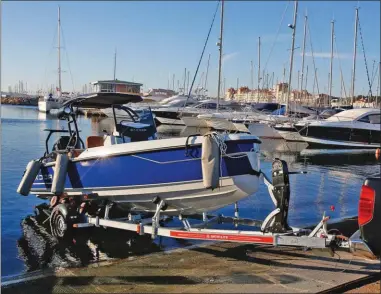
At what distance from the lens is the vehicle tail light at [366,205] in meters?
4.31

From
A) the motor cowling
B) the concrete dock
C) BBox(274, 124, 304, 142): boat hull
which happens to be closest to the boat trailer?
the concrete dock

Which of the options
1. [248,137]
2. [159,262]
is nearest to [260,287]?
[159,262]

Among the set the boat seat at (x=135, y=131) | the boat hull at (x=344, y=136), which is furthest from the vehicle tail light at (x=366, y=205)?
the boat hull at (x=344, y=136)

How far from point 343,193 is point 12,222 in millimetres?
8996

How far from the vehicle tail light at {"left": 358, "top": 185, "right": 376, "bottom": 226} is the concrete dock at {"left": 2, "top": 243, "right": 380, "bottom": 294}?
3.26 ft

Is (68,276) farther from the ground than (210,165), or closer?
closer

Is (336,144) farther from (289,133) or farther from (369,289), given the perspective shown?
(369,289)

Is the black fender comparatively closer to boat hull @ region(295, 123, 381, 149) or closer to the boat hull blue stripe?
the boat hull blue stripe

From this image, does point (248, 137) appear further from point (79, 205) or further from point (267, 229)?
A: point (79, 205)

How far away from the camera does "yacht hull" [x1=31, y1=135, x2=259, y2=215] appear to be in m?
6.46

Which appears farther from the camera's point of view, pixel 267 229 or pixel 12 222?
pixel 12 222

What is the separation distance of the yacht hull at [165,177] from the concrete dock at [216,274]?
2.93ft

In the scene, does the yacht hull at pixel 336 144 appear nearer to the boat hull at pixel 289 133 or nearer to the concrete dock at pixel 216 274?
the boat hull at pixel 289 133

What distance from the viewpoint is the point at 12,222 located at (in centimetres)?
902
